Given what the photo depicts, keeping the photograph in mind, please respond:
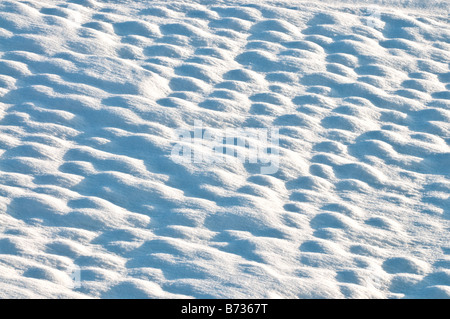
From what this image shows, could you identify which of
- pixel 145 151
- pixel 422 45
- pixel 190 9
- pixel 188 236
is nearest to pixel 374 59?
pixel 422 45

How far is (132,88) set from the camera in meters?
3.53

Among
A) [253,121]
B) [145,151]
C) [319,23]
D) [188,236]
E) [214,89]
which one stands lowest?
[188,236]

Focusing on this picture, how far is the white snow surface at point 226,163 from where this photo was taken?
2.57 m

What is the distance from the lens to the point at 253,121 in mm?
3418

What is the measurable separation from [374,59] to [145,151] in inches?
63.8

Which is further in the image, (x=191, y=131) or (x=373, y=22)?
(x=373, y=22)

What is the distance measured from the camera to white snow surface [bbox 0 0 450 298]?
2.57 m

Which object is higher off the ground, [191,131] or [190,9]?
[190,9]

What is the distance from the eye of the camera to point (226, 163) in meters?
3.11

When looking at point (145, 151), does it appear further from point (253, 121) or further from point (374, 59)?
point (374, 59)
